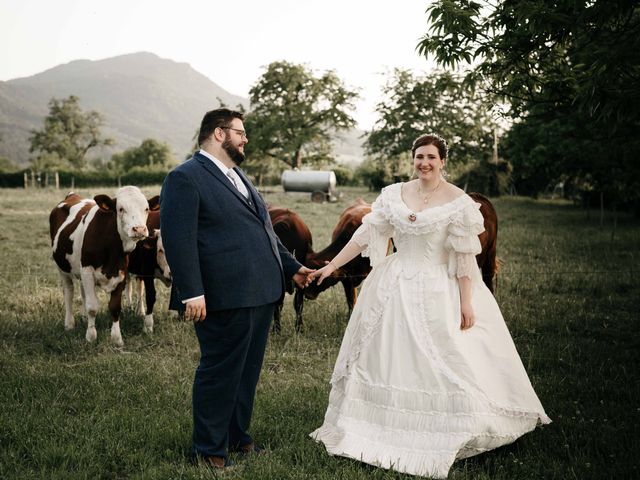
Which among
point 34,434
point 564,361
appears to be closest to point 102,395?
point 34,434

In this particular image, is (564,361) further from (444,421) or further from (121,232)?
(121,232)

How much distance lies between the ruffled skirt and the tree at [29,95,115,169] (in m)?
88.2

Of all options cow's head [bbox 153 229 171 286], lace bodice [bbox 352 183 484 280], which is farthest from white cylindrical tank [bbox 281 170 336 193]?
lace bodice [bbox 352 183 484 280]

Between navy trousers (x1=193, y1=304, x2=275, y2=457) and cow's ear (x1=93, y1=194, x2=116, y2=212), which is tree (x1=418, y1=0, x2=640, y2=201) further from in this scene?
cow's ear (x1=93, y1=194, x2=116, y2=212)

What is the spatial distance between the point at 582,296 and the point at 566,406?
201 inches

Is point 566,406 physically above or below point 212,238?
below

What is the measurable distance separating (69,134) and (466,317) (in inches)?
3819

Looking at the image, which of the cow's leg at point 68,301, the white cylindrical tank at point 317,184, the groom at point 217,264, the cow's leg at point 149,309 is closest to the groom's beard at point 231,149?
the groom at point 217,264

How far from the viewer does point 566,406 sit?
520cm

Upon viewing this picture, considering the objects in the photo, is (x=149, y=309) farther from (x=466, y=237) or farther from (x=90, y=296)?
(x=466, y=237)

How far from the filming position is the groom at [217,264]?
3.73m

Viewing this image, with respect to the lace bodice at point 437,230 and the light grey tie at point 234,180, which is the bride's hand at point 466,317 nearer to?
the lace bodice at point 437,230

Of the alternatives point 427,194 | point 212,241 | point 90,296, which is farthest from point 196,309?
point 90,296

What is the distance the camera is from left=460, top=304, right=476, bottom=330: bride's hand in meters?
4.25
